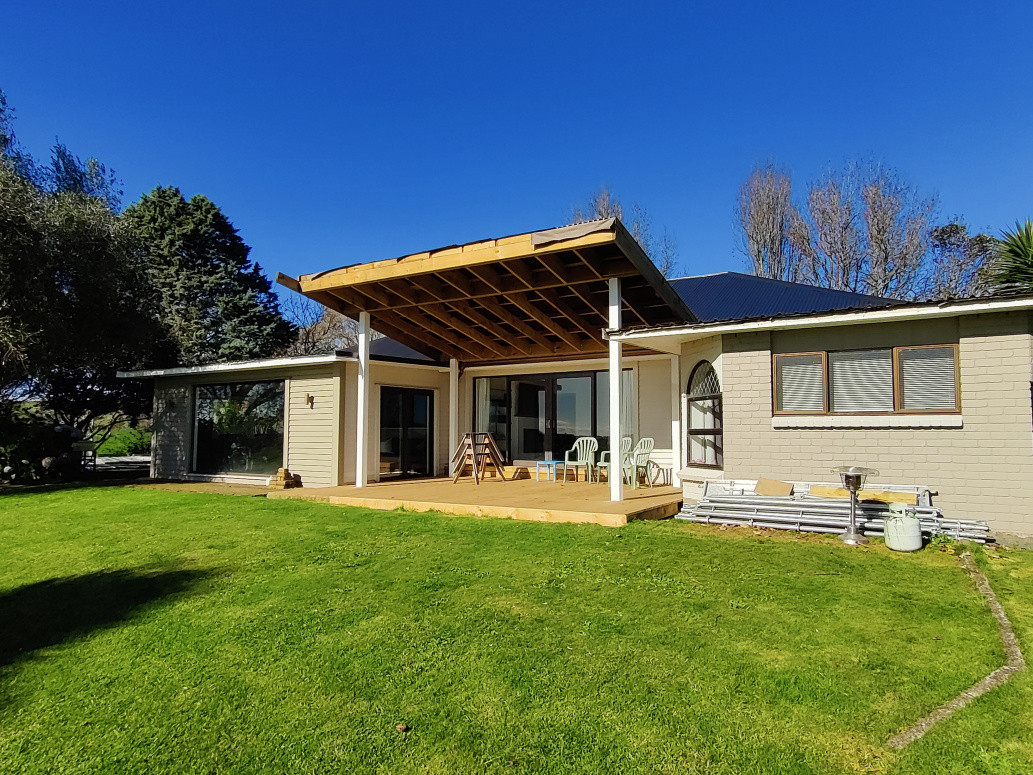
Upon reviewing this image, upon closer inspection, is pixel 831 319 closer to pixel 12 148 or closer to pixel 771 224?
pixel 12 148

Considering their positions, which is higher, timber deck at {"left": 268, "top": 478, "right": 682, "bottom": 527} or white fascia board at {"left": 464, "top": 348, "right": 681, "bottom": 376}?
white fascia board at {"left": 464, "top": 348, "right": 681, "bottom": 376}

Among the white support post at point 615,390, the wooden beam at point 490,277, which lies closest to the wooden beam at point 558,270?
the white support post at point 615,390

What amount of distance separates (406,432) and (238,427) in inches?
144

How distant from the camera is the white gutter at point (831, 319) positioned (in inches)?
229

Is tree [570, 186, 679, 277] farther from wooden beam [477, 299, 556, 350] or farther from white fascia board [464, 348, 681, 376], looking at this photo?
wooden beam [477, 299, 556, 350]

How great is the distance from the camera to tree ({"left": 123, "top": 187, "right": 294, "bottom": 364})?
19.7 meters

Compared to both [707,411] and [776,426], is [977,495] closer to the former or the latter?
[776,426]

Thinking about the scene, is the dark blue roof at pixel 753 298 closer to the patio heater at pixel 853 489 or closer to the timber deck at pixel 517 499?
the timber deck at pixel 517 499

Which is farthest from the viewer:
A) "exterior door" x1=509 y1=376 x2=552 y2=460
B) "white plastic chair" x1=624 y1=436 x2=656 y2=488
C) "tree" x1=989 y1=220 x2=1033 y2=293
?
"exterior door" x1=509 y1=376 x2=552 y2=460

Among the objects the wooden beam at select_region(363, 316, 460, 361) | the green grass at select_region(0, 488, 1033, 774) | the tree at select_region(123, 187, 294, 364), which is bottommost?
the green grass at select_region(0, 488, 1033, 774)

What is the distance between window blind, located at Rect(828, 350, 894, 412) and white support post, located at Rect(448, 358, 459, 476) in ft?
24.6

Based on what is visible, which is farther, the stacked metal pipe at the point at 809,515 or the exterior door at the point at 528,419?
the exterior door at the point at 528,419

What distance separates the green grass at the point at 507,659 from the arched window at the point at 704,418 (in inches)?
99.6

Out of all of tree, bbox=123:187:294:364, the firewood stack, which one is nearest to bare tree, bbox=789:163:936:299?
tree, bbox=123:187:294:364
